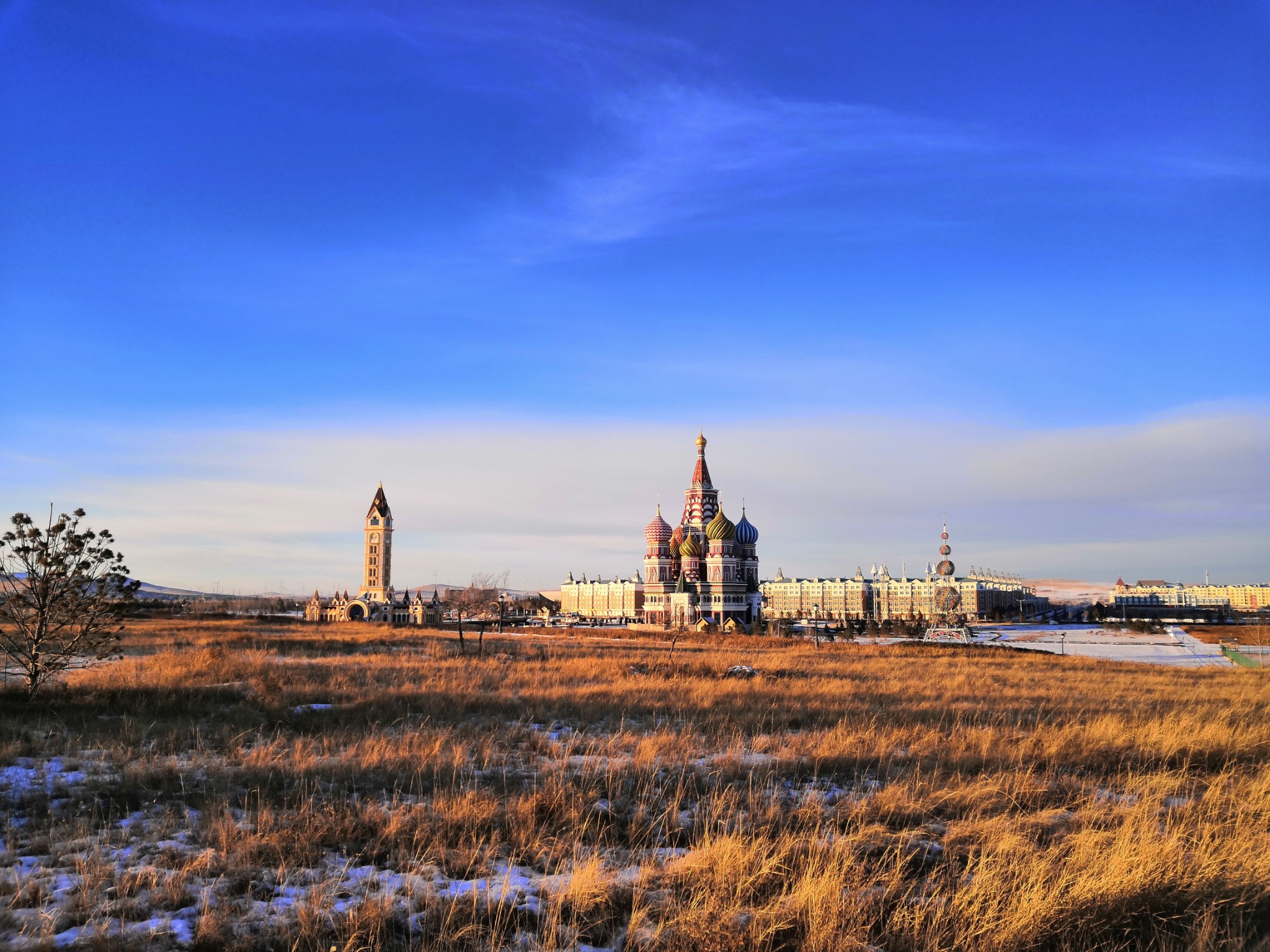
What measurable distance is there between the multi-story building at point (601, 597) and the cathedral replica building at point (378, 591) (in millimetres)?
31552

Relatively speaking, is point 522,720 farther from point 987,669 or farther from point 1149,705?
point 987,669

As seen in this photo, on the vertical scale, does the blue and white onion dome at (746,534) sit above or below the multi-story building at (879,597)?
above

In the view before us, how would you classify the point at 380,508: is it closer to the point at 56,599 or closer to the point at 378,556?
the point at 378,556

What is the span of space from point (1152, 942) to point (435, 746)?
7275 millimetres

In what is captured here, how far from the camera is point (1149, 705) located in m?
15.9

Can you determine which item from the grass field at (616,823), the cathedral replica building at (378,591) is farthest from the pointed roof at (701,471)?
the grass field at (616,823)

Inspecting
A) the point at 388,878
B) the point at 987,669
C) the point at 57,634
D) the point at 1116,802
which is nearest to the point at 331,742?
the point at 388,878

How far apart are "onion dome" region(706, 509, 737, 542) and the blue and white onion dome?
47.6 inches

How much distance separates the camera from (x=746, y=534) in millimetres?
96375

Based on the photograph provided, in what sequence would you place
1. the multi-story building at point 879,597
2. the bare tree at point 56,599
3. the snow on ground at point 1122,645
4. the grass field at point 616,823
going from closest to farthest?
the grass field at point 616,823 < the bare tree at point 56,599 < the snow on ground at point 1122,645 < the multi-story building at point 879,597

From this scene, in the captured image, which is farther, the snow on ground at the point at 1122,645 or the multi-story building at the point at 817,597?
the multi-story building at the point at 817,597

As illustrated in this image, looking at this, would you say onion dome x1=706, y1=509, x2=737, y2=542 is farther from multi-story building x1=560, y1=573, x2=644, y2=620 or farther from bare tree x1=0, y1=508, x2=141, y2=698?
bare tree x1=0, y1=508, x2=141, y2=698

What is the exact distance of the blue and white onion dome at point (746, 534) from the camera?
95.9 meters

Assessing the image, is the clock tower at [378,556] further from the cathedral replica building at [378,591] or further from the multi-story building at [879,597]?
the multi-story building at [879,597]
